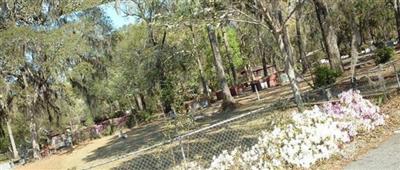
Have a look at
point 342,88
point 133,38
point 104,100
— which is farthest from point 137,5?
point 342,88

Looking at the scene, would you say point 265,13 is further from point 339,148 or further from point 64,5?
point 64,5

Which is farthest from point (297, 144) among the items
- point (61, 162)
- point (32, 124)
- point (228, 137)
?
point (32, 124)

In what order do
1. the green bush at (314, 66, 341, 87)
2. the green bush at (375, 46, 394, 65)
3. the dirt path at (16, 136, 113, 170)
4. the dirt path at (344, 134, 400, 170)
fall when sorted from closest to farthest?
the dirt path at (344, 134, 400, 170) < the green bush at (314, 66, 341, 87) < the dirt path at (16, 136, 113, 170) < the green bush at (375, 46, 394, 65)

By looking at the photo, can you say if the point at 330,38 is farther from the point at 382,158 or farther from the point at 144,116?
the point at 144,116

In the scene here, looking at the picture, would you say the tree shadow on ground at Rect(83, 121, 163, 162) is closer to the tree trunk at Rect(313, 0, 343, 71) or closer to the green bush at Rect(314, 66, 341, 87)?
the green bush at Rect(314, 66, 341, 87)

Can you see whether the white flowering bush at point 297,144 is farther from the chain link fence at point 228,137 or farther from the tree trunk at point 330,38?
the tree trunk at point 330,38

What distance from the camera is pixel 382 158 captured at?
7.79m

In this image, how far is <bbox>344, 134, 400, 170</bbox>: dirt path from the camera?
730 centimetres

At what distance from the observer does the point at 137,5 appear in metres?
35.0

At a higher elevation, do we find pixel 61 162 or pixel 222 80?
pixel 222 80

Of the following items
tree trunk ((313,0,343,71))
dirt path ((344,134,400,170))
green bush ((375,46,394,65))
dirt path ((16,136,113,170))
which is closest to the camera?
dirt path ((344,134,400,170))

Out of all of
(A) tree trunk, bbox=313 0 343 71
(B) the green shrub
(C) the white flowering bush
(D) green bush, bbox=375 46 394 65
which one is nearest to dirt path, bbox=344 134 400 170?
(C) the white flowering bush

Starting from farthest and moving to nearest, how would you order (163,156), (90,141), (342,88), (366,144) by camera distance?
(90,141) < (342,88) < (163,156) < (366,144)

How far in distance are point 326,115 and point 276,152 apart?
159cm
